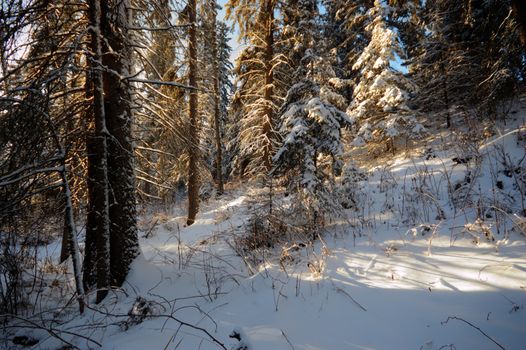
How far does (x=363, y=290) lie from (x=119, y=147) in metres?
4.02

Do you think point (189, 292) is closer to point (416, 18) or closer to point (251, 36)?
point (251, 36)

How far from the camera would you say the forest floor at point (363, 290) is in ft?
7.06

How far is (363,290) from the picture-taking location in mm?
2748

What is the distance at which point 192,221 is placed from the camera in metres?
10.9

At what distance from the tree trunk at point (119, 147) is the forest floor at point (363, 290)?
37 cm

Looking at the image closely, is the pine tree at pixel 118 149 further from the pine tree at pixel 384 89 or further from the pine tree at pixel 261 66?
the pine tree at pixel 384 89

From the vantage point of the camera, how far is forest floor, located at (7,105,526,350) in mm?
2152

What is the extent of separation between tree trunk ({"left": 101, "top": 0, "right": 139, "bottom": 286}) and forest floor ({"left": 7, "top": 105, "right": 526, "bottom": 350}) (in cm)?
37

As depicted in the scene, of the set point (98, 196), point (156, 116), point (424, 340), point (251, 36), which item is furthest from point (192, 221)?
point (424, 340)

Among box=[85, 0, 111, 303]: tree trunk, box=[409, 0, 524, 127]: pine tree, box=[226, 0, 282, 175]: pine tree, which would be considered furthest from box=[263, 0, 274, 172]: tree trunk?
box=[409, 0, 524, 127]: pine tree

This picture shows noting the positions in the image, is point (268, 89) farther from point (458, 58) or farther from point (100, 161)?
point (458, 58)

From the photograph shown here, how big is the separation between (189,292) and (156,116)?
3.23 metres

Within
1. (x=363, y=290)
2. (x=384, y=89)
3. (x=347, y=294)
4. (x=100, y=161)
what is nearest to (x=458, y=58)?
(x=384, y=89)

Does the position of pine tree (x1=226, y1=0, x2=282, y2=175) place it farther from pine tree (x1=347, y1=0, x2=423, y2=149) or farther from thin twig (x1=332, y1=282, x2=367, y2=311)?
thin twig (x1=332, y1=282, x2=367, y2=311)
